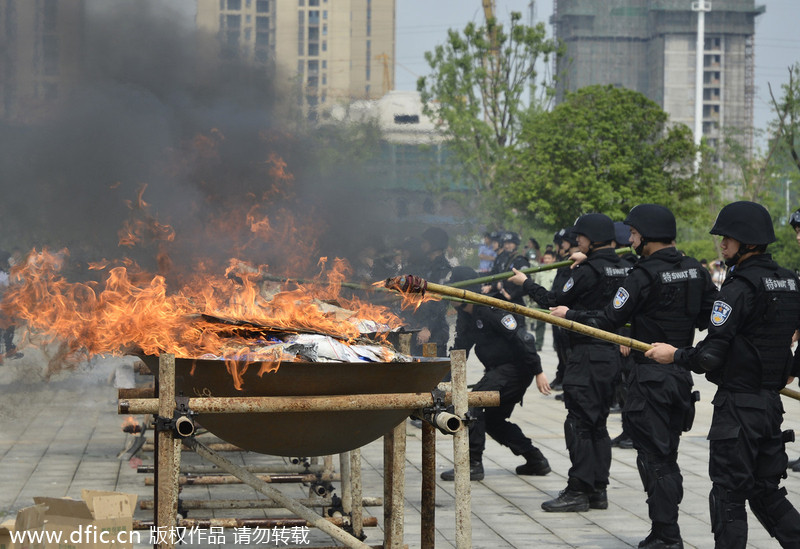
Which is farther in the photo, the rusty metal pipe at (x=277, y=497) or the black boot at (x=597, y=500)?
the black boot at (x=597, y=500)

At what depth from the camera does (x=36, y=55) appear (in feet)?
33.3

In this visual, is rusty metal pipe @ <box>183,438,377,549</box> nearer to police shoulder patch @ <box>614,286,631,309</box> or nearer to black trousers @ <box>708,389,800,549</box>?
black trousers @ <box>708,389,800,549</box>

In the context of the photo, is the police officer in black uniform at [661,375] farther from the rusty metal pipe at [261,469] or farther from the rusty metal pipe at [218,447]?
the rusty metal pipe at [218,447]

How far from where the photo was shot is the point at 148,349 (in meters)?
4.48

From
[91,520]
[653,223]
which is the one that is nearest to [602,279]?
[653,223]

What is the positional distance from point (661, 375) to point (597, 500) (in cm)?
156

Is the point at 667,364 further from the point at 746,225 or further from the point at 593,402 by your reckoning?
the point at 593,402

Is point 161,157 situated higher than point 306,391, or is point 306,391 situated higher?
point 161,157

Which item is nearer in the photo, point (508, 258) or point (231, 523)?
point (231, 523)

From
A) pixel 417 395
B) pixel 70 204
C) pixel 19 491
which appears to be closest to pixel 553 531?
pixel 417 395

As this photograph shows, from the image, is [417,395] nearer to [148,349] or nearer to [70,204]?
[148,349]

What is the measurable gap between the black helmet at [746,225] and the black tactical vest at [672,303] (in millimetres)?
720

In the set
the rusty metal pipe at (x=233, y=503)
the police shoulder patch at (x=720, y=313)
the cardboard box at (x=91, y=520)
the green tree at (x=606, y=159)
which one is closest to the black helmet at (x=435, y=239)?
the rusty metal pipe at (x=233, y=503)

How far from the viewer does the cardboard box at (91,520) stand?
434 centimetres
